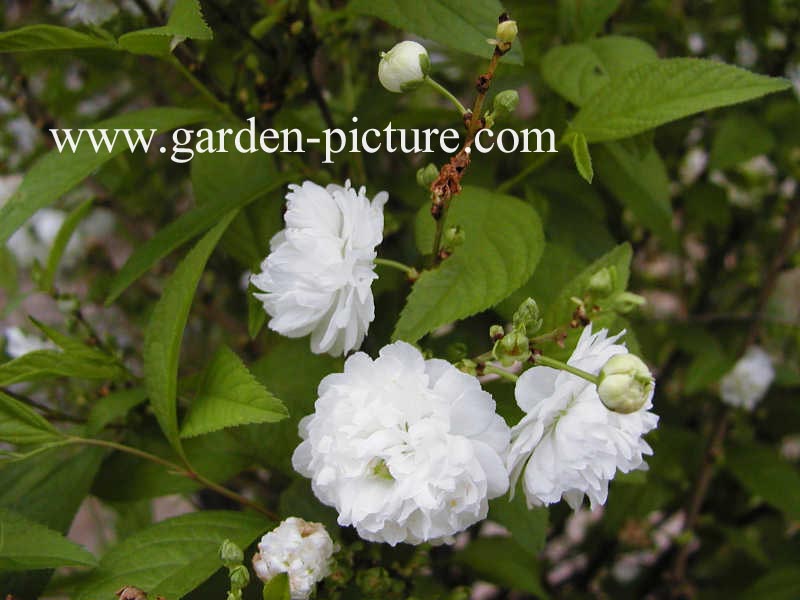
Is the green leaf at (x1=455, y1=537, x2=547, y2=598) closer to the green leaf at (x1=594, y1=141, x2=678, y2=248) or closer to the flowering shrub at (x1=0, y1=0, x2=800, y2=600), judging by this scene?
the flowering shrub at (x1=0, y1=0, x2=800, y2=600)

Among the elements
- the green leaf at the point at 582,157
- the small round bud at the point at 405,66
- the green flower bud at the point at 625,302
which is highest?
the small round bud at the point at 405,66

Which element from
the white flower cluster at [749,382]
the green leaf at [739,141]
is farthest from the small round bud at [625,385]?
the white flower cluster at [749,382]

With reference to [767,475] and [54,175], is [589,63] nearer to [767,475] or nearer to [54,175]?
[54,175]

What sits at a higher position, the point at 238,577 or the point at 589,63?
the point at 589,63

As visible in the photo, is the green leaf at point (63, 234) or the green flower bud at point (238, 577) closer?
the green flower bud at point (238, 577)

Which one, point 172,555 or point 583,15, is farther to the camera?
point 583,15

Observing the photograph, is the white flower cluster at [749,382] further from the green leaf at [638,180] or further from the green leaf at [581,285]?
the green leaf at [581,285]

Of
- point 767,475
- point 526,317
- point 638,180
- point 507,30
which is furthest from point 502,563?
point 507,30
